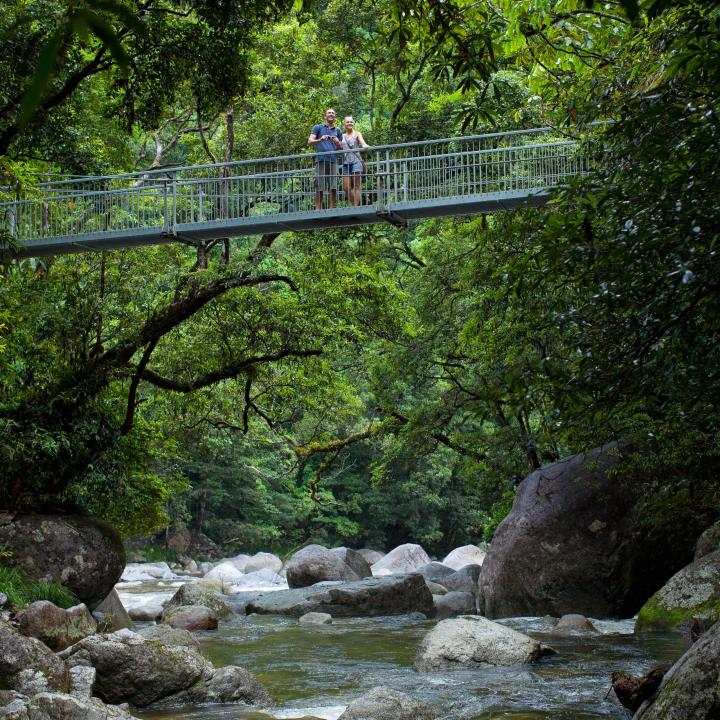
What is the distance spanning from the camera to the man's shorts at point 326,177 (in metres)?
11.3

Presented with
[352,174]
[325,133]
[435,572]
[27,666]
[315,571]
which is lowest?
[435,572]

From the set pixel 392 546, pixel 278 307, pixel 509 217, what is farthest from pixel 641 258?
pixel 392 546

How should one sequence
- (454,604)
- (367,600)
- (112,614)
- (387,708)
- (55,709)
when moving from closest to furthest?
(55,709) → (387,708) → (112,614) → (367,600) → (454,604)

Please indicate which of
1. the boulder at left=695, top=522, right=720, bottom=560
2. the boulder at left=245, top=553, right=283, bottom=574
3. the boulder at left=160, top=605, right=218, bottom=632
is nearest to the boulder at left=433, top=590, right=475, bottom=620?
the boulder at left=160, top=605, right=218, bottom=632

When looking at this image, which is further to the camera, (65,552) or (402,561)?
(402,561)

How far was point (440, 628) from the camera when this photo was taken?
31.1 ft

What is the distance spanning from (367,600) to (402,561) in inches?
526

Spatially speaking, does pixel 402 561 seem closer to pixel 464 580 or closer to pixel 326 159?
pixel 464 580

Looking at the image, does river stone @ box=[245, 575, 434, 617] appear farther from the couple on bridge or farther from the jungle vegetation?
the couple on bridge

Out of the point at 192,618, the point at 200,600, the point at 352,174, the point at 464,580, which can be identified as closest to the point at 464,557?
the point at 464,580

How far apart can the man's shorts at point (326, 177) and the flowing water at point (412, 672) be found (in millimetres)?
5374

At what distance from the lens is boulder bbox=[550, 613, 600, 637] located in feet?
36.7

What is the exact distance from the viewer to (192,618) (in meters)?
13.1

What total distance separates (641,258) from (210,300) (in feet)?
31.2
